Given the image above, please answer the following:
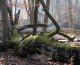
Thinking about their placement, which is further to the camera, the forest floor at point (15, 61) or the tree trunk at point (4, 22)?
the tree trunk at point (4, 22)

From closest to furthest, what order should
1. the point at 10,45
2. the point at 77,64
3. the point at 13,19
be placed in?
the point at 77,64
the point at 10,45
the point at 13,19

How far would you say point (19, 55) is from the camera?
6141 mm

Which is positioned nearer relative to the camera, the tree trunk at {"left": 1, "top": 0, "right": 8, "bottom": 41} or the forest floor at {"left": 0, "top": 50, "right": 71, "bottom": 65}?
the forest floor at {"left": 0, "top": 50, "right": 71, "bottom": 65}

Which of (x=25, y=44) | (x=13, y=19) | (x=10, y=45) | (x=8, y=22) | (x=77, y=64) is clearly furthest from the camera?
(x=13, y=19)

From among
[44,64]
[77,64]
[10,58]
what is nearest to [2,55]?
[10,58]

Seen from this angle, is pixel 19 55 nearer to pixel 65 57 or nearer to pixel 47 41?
pixel 47 41

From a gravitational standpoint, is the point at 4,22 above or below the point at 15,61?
above

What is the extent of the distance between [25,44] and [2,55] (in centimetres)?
88

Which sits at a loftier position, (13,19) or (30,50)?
(13,19)

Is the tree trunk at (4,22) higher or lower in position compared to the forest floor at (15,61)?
higher

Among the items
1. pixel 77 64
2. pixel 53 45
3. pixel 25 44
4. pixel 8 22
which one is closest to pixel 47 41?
pixel 53 45

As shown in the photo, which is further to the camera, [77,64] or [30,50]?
[30,50]

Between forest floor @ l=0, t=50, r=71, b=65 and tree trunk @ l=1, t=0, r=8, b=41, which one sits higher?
tree trunk @ l=1, t=0, r=8, b=41

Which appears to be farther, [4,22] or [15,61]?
[4,22]
